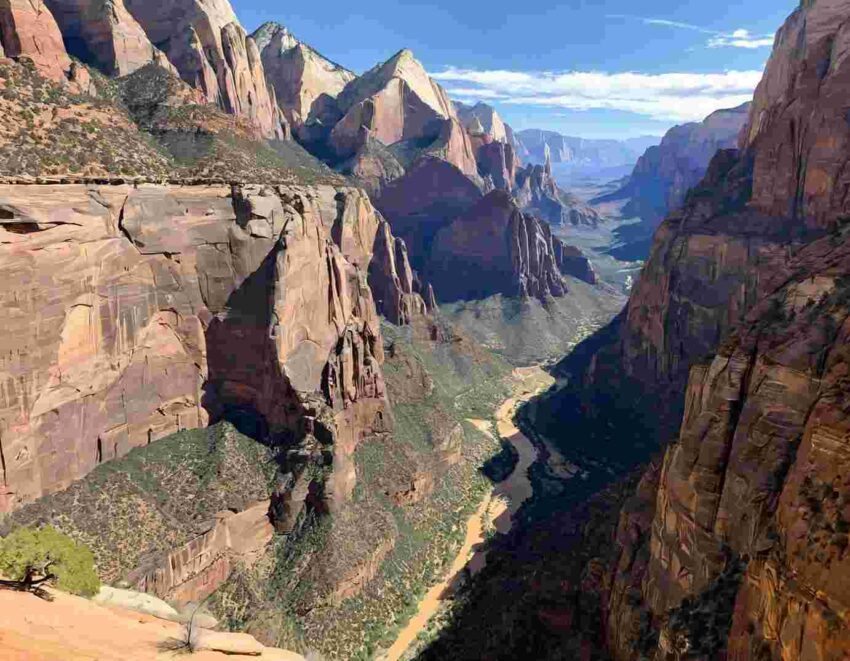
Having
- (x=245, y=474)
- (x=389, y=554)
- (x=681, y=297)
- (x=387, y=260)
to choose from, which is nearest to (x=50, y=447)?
(x=245, y=474)

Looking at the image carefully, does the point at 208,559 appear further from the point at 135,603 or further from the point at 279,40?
the point at 279,40

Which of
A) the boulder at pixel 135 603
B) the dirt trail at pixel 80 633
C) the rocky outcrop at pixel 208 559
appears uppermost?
the dirt trail at pixel 80 633

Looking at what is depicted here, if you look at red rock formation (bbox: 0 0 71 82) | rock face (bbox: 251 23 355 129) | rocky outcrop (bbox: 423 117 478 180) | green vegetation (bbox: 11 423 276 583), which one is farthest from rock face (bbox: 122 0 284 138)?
green vegetation (bbox: 11 423 276 583)

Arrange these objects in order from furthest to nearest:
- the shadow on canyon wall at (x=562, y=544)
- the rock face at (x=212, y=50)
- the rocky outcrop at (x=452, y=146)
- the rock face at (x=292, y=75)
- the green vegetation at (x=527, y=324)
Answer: the rock face at (x=292, y=75) → the rocky outcrop at (x=452, y=146) → the green vegetation at (x=527, y=324) → the rock face at (x=212, y=50) → the shadow on canyon wall at (x=562, y=544)

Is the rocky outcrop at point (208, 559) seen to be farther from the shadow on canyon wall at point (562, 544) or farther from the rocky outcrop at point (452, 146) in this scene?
the rocky outcrop at point (452, 146)

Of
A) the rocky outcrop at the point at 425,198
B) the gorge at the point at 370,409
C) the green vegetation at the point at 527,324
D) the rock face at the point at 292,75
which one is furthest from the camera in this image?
the rock face at the point at 292,75

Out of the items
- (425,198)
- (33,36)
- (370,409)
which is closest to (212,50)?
(33,36)

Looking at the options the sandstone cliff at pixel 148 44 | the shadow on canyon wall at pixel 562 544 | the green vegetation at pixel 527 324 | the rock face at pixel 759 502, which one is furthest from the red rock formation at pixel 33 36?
the green vegetation at pixel 527 324

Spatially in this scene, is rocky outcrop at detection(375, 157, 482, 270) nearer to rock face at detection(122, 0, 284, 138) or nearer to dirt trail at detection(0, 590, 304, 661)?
rock face at detection(122, 0, 284, 138)
